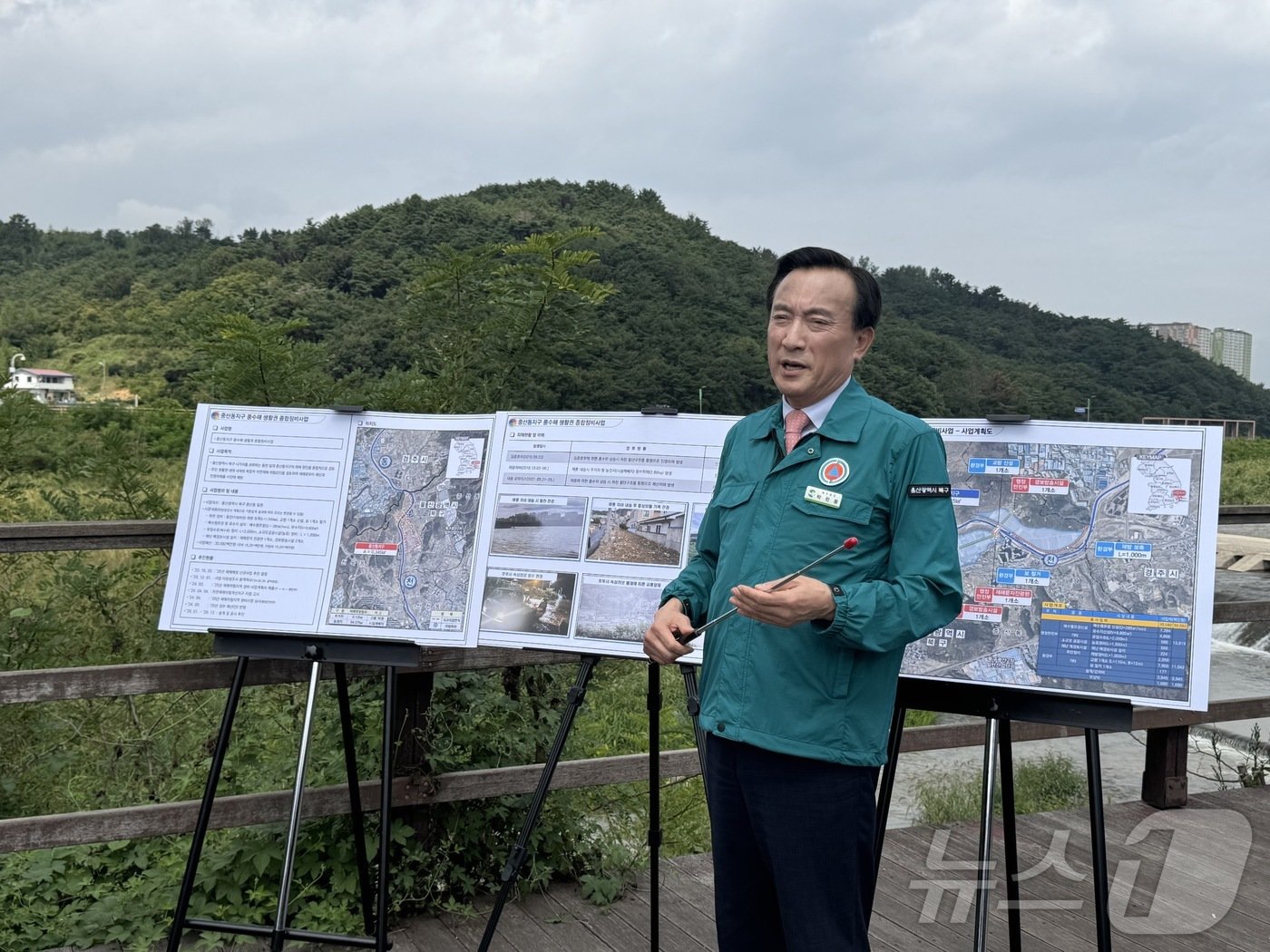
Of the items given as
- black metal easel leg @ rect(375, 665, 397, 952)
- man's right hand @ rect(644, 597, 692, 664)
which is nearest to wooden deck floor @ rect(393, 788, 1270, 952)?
black metal easel leg @ rect(375, 665, 397, 952)

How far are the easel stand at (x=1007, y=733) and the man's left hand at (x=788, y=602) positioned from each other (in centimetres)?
77

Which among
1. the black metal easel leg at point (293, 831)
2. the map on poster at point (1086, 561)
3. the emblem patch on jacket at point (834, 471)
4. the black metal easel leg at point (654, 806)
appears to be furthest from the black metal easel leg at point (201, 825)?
the map on poster at point (1086, 561)

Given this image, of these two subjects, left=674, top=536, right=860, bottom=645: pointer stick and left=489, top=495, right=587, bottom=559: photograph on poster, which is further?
left=489, top=495, right=587, bottom=559: photograph on poster

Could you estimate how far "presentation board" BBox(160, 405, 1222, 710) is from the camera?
2324 mm

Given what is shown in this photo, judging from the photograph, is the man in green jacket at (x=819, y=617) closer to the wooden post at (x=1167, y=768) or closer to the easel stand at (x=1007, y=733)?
the easel stand at (x=1007, y=733)

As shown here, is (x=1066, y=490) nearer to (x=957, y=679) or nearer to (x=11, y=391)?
(x=957, y=679)

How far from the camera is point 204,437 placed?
8.86 ft

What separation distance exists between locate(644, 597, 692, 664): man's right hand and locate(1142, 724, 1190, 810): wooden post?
2.72 meters

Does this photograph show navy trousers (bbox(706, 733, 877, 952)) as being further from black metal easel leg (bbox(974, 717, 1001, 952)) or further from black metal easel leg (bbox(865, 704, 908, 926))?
black metal easel leg (bbox(974, 717, 1001, 952))

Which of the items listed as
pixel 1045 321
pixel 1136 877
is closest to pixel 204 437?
pixel 1136 877

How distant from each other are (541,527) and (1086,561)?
4.19 feet

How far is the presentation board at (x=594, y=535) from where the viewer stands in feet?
7.63

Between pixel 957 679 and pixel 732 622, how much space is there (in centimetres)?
78

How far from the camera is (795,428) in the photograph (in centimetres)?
195
